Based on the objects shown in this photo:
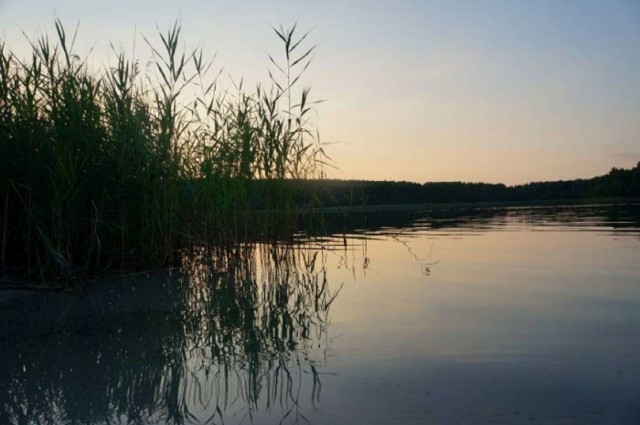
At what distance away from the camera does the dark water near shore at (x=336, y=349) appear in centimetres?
137

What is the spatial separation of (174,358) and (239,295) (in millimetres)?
1238

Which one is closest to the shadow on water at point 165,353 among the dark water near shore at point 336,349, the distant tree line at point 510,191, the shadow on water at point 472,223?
the dark water near shore at point 336,349

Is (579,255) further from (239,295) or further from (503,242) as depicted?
(239,295)

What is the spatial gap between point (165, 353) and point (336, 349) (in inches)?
24.7

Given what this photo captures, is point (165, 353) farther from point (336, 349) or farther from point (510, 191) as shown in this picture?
point (510, 191)

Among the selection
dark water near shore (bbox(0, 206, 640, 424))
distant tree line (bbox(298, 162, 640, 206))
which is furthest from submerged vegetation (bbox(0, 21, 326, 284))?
distant tree line (bbox(298, 162, 640, 206))

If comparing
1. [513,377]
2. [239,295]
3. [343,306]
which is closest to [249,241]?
[239,295]

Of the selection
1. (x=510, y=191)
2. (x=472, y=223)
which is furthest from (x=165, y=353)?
(x=510, y=191)

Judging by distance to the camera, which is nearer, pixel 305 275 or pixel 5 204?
pixel 5 204

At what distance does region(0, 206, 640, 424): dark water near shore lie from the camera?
1.37 metres

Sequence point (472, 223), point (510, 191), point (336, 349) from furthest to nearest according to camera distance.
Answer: point (510, 191) → point (472, 223) → point (336, 349)

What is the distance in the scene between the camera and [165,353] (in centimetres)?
189

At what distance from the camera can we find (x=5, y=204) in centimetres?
336

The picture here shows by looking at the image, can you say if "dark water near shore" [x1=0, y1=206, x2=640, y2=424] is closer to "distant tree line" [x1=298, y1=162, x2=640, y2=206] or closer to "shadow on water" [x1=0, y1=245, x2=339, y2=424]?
"shadow on water" [x1=0, y1=245, x2=339, y2=424]
